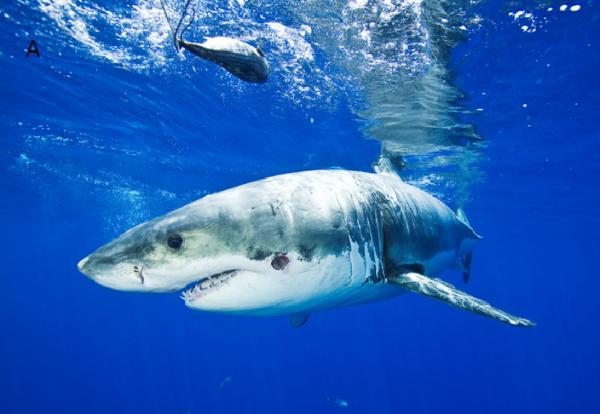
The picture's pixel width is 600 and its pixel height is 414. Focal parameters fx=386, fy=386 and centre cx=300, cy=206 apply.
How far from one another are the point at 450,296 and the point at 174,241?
2.24 metres

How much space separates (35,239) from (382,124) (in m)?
57.0

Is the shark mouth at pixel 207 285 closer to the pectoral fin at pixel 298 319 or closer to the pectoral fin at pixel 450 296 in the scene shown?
the pectoral fin at pixel 450 296

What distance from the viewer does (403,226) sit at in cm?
404

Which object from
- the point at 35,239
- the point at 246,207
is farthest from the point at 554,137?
the point at 35,239

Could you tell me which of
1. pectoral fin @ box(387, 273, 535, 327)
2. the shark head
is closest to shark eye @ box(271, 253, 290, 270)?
the shark head

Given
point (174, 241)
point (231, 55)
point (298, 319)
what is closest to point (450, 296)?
point (174, 241)

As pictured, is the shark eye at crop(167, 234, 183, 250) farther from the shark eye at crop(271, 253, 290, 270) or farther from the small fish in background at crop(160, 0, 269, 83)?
the small fish in background at crop(160, 0, 269, 83)

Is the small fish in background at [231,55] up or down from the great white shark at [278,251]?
up

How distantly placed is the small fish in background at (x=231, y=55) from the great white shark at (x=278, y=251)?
36.4 inches

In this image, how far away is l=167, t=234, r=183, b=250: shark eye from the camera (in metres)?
2.37

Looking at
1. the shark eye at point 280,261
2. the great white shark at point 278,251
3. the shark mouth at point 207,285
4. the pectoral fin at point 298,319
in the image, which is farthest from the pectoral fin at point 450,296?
the pectoral fin at point 298,319

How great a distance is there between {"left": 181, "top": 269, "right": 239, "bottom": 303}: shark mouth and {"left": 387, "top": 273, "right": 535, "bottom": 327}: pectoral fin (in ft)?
5.25

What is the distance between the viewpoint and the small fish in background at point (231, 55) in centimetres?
261

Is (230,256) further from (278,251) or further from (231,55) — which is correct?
(231,55)
